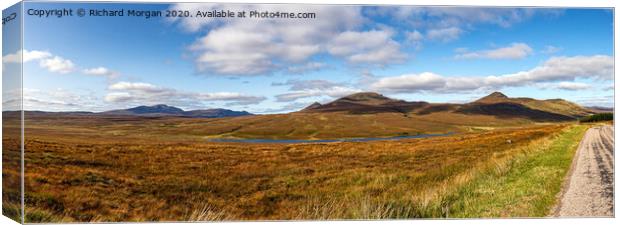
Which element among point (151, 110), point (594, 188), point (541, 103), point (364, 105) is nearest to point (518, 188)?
point (594, 188)

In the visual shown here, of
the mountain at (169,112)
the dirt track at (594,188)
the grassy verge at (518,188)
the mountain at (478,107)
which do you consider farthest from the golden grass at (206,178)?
the dirt track at (594,188)

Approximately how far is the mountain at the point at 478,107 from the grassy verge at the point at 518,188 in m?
0.73

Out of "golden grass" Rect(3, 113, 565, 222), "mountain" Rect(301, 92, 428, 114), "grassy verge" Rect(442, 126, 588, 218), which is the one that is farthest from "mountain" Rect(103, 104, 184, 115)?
"grassy verge" Rect(442, 126, 588, 218)

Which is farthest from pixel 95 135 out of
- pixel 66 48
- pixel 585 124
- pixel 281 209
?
pixel 585 124

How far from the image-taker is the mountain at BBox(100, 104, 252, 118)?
9.83 meters

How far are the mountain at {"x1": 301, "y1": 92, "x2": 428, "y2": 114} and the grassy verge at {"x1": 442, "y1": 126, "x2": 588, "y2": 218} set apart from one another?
2.15 m

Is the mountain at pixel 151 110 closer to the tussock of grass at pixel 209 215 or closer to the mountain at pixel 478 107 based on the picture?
the tussock of grass at pixel 209 215

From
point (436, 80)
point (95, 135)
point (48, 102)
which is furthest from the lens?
point (436, 80)

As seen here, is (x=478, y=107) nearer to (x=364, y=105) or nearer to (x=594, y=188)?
(x=364, y=105)

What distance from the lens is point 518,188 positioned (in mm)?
11086

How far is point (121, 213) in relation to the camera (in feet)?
31.5

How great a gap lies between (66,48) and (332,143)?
5507mm

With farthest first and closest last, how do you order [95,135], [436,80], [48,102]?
[436,80] → [95,135] → [48,102]

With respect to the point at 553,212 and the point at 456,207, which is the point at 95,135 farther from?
the point at 553,212
